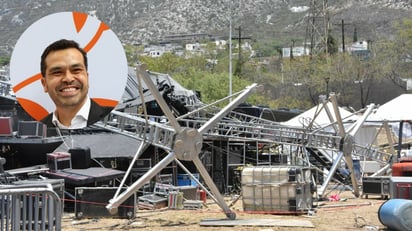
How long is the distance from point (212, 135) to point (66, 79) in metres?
9.90

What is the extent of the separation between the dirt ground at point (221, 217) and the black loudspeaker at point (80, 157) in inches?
104

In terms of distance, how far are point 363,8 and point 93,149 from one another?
157 meters

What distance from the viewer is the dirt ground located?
1689cm

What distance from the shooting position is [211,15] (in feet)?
609

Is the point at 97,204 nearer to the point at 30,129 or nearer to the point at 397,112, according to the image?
the point at 30,129

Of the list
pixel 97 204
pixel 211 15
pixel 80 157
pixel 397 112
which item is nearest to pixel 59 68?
pixel 97 204

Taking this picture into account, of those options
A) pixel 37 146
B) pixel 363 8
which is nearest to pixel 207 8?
pixel 363 8

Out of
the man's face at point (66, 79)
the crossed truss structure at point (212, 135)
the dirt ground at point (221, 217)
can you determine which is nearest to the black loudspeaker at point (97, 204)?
the dirt ground at point (221, 217)

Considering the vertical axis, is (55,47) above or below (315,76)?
below

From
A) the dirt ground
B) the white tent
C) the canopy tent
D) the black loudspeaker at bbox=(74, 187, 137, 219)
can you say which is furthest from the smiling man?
the white tent

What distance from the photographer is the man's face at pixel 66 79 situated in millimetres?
14945

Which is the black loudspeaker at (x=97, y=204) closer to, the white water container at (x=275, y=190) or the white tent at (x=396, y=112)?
the white water container at (x=275, y=190)

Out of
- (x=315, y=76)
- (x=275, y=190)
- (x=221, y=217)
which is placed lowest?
(x=221, y=217)

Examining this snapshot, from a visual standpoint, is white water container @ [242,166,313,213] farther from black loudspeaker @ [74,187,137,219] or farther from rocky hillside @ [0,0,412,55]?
rocky hillside @ [0,0,412,55]
